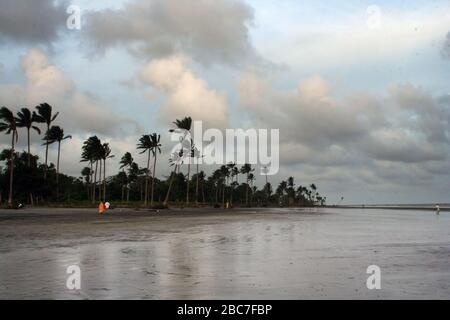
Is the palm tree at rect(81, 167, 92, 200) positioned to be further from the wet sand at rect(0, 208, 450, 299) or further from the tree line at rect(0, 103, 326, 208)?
the wet sand at rect(0, 208, 450, 299)

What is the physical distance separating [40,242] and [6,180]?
235 feet

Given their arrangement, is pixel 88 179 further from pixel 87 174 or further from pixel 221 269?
pixel 221 269

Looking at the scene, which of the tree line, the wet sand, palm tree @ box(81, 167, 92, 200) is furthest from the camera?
palm tree @ box(81, 167, 92, 200)

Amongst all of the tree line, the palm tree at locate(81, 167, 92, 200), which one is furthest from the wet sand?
the palm tree at locate(81, 167, 92, 200)

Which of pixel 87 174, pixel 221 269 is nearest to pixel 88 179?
pixel 87 174

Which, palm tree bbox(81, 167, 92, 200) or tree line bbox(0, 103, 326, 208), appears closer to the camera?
tree line bbox(0, 103, 326, 208)

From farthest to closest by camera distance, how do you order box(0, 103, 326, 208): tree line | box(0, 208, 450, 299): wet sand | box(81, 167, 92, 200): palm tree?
box(81, 167, 92, 200): palm tree → box(0, 103, 326, 208): tree line → box(0, 208, 450, 299): wet sand
